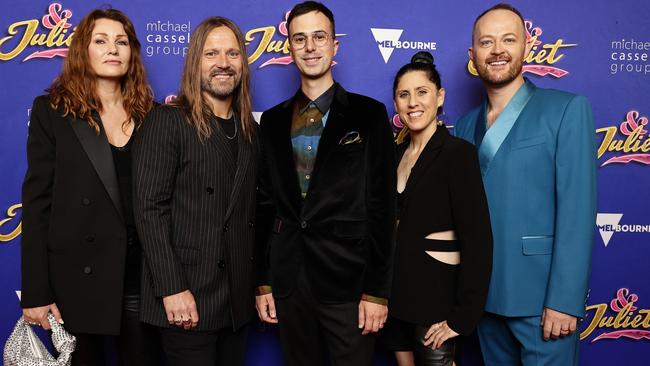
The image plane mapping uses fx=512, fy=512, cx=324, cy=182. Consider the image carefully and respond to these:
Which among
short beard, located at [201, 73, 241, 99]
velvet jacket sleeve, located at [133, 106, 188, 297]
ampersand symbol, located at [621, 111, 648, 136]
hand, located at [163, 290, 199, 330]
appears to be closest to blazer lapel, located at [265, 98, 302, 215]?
short beard, located at [201, 73, 241, 99]

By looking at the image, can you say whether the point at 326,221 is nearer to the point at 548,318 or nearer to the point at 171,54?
the point at 548,318

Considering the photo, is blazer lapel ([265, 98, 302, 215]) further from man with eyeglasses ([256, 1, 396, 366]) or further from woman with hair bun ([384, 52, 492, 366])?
woman with hair bun ([384, 52, 492, 366])

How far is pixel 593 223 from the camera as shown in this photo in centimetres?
177

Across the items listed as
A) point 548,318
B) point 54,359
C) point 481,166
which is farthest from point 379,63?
point 54,359

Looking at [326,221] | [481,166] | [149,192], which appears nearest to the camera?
[149,192]

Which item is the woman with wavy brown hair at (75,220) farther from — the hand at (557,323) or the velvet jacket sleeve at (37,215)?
the hand at (557,323)

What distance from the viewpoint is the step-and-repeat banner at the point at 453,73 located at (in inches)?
98.3

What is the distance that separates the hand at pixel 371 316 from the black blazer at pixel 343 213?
43 millimetres

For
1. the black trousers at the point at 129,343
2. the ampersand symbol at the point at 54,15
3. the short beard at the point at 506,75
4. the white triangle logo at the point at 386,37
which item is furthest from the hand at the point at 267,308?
the ampersand symbol at the point at 54,15

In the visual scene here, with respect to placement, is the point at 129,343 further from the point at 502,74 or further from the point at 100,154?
the point at 502,74

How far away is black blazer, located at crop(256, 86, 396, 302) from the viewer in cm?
177

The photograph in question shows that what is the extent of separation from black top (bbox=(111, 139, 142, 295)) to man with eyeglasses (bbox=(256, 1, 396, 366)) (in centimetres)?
45

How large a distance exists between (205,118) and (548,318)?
1382 mm

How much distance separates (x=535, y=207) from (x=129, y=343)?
61.6 inches
